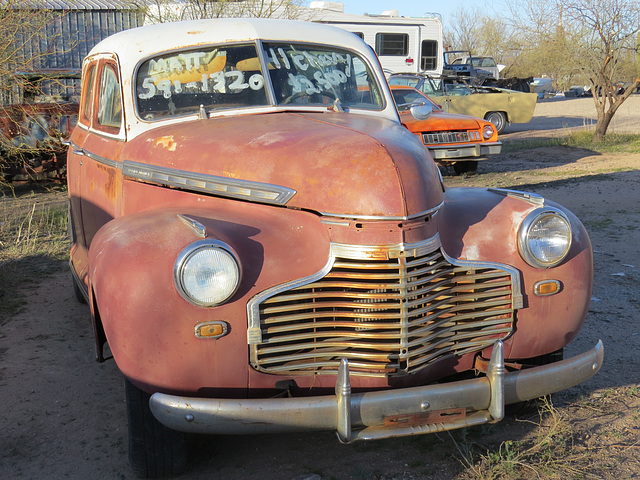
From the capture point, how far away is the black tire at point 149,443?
→ 263 centimetres

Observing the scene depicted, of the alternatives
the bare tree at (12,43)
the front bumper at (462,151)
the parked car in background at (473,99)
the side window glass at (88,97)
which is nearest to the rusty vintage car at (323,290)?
the side window glass at (88,97)

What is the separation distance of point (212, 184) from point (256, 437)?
116 cm

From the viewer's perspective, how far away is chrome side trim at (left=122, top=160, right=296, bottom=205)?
2740 millimetres

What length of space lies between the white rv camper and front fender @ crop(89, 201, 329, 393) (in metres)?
15.9

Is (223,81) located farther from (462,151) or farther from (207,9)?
(207,9)

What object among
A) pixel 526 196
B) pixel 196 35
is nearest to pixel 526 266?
pixel 526 196

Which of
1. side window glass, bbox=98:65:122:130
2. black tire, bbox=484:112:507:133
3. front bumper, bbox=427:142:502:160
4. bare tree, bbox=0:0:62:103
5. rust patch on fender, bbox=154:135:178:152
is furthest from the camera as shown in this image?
black tire, bbox=484:112:507:133

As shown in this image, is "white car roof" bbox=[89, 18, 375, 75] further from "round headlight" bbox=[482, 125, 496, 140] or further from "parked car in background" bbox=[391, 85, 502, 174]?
"round headlight" bbox=[482, 125, 496, 140]

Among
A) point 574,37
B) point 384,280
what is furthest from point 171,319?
point 574,37

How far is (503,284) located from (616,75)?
13.4m

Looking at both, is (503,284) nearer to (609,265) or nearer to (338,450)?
(338,450)

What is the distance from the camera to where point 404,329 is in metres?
2.48

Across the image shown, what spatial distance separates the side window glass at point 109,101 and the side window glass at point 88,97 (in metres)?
0.30

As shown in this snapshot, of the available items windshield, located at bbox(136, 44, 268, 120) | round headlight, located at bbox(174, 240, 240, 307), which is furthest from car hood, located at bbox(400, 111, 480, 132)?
round headlight, located at bbox(174, 240, 240, 307)
